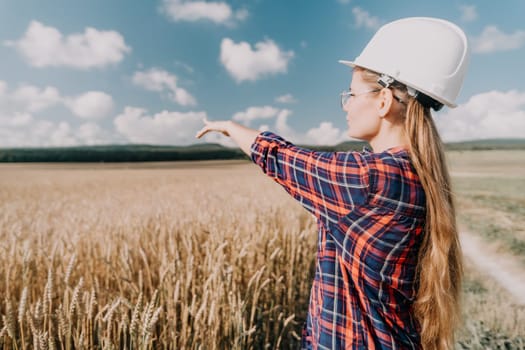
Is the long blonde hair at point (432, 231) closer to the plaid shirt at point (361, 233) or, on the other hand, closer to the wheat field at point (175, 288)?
the plaid shirt at point (361, 233)

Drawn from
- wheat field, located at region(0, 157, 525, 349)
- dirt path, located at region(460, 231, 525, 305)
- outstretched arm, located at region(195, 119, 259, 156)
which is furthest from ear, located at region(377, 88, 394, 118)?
dirt path, located at region(460, 231, 525, 305)

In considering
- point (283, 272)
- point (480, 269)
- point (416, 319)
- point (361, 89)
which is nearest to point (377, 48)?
point (361, 89)

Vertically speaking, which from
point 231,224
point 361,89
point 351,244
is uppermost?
point 361,89

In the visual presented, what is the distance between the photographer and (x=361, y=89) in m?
1.37

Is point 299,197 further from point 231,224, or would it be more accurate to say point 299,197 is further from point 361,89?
point 231,224

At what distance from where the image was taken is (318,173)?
116cm

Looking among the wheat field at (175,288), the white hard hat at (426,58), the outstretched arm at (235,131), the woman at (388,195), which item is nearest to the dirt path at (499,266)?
the wheat field at (175,288)

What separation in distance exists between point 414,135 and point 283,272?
7.79 feet

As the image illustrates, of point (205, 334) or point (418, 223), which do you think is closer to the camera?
point (418, 223)

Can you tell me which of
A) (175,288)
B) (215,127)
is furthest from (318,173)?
(175,288)

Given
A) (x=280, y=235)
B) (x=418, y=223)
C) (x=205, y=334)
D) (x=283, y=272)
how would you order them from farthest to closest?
(x=280, y=235)
(x=283, y=272)
(x=205, y=334)
(x=418, y=223)

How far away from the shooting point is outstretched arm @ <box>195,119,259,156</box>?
1.33 meters

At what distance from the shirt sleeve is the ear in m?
0.22

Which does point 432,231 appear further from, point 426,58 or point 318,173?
point 426,58
